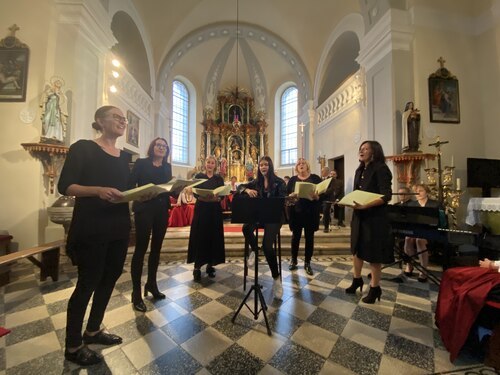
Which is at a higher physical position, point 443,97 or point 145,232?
point 443,97

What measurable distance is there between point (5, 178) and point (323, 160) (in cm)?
890

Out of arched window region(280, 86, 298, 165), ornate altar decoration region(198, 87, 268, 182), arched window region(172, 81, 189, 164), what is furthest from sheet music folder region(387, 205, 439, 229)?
arched window region(172, 81, 189, 164)

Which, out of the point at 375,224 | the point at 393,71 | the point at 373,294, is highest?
the point at 393,71

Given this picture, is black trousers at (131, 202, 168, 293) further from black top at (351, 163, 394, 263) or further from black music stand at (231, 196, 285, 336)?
black top at (351, 163, 394, 263)

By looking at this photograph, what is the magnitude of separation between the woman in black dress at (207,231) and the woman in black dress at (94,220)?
1.40 m

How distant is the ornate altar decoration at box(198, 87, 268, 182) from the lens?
42.5 feet

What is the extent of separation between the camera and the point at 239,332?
6.59 ft

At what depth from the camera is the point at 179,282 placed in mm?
3127

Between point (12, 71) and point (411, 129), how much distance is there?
7.65 metres

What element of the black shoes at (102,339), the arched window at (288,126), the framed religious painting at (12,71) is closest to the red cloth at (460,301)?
the black shoes at (102,339)

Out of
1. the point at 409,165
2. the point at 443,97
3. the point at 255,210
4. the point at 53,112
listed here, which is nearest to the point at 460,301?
the point at 255,210

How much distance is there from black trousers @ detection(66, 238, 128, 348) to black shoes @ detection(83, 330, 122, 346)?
6.8 inches

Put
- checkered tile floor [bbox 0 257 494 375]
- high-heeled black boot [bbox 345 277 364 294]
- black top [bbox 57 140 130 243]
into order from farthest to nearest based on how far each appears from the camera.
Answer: high-heeled black boot [bbox 345 277 364 294]
checkered tile floor [bbox 0 257 494 375]
black top [bbox 57 140 130 243]

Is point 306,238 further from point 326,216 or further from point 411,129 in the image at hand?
point 411,129
